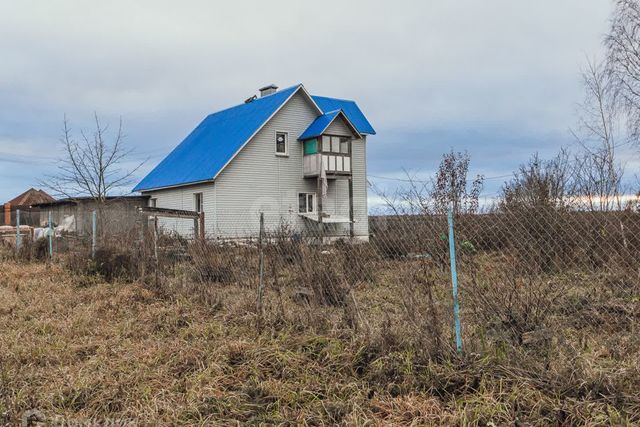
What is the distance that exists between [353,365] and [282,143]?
21032 mm

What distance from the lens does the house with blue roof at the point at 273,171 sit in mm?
22828

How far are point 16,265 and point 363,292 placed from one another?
984cm

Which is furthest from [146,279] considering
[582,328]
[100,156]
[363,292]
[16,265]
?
[100,156]

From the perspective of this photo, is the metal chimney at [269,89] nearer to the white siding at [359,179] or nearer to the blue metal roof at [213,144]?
the blue metal roof at [213,144]

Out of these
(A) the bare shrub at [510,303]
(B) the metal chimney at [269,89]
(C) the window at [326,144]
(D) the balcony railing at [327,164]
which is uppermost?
→ (B) the metal chimney at [269,89]

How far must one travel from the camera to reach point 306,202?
83.1 ft

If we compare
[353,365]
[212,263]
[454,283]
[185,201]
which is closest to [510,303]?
[454,283]

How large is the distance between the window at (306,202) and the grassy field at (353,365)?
62.0 feet

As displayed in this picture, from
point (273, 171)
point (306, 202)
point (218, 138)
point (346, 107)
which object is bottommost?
point (306, 202)

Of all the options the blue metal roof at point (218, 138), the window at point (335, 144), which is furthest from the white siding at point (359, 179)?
the window at point (335, 144)

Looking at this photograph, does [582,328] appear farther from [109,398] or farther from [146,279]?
[146,279]

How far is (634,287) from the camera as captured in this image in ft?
16.6

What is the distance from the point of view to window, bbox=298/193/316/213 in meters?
25.2

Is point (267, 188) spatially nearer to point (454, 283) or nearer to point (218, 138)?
point (218, 138)
